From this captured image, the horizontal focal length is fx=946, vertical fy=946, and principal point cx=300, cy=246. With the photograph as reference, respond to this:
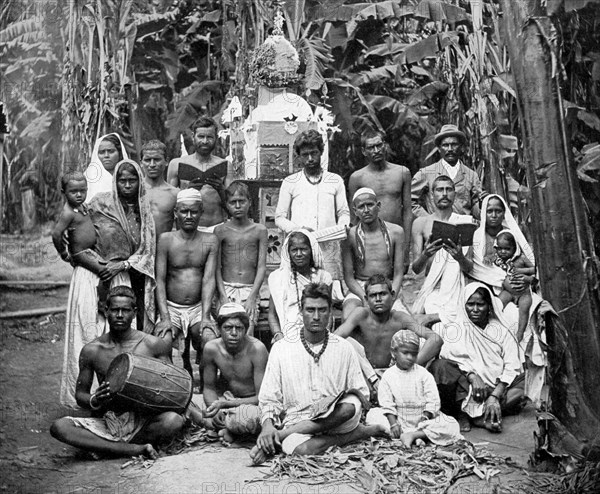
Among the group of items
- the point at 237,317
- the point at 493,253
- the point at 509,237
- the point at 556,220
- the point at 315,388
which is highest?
the point at 556,220

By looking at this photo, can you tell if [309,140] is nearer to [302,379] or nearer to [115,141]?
[115,141]

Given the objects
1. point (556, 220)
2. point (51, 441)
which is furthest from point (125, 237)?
point (556, 220)

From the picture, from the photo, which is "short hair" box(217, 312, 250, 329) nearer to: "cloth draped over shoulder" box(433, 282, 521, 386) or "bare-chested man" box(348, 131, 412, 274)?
"cloth draped over shoulder" box(433, 282, 521, 386)

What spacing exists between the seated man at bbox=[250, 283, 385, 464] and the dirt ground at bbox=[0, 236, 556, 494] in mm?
290

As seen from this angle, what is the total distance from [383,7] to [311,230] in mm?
2296

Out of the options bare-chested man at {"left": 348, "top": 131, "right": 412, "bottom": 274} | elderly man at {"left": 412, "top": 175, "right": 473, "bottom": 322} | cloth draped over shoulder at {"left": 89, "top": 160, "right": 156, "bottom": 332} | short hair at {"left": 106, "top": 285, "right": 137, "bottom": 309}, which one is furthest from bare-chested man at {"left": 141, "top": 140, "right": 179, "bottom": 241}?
elderly man at {"left": 412, "top": 175, "right": 473, "bottom": 322}

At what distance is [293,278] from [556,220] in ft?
5.05

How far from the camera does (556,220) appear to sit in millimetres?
5016

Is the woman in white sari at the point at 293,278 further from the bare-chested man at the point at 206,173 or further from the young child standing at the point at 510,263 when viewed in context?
the young child standing at the point at 510,263

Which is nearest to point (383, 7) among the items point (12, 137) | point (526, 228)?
point (526, 228)

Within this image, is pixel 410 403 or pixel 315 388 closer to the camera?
pixel 315 388

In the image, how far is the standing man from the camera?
5.93m

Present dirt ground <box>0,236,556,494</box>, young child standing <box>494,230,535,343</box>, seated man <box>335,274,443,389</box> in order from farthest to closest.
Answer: young child standing <box>494,230,535,343</box> → seated man <box>335,274,443,389</box> → dirt ground <box>0,236,556,494</box>

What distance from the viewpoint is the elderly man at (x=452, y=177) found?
6.57m
